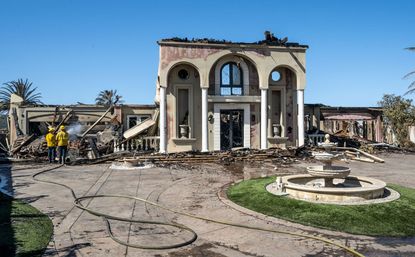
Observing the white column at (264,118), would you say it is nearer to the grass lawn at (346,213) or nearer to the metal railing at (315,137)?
the metal railing at (315,137)

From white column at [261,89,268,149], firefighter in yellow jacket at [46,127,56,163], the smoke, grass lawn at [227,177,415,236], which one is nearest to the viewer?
grass lawn at [227,177,415,236]

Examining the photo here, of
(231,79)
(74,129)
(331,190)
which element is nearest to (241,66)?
(231,79)

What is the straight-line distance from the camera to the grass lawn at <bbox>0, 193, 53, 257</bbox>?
5660 mm

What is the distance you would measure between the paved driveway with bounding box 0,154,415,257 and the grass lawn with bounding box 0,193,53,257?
0.20 m

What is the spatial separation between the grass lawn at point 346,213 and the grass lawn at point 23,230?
4.36 meters

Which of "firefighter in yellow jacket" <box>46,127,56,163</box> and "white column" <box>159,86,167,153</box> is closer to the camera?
"firefighter in yellow jacket" <box>46,127,56,163</box>

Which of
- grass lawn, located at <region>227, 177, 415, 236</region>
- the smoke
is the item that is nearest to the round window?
the smoke

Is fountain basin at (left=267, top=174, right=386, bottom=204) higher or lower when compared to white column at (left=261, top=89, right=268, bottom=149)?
lower

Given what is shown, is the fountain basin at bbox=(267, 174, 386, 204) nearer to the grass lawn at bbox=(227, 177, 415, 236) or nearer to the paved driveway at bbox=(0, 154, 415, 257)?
the grass lawn at bbox=(227, 177, 415, 236)

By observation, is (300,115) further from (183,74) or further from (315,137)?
(183,74)

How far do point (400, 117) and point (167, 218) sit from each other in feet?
84.2

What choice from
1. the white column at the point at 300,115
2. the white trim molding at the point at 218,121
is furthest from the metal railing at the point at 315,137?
the white trim molding at the point at 218,121

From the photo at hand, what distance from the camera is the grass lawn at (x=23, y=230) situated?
5.66 meters

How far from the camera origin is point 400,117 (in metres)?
28.1
